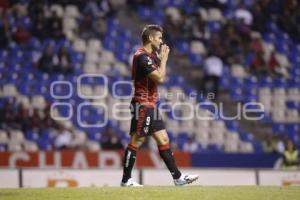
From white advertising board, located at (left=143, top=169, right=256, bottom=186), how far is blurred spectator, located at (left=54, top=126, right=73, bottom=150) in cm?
336

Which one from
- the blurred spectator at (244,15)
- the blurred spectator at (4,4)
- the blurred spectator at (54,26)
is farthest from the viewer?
the blurred spectator at (244,15)

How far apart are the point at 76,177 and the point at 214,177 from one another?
2895mm

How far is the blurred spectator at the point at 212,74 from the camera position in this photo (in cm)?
1961

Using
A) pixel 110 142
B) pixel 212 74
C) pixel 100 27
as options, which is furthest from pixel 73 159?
pixel 212 74

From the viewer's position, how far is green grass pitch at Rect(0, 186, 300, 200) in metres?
8.73

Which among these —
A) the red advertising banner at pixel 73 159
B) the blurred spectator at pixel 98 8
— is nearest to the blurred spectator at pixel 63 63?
the blurred spectator at pixel 98 8

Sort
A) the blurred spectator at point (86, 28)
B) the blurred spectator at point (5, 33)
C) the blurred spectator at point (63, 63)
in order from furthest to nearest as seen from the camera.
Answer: the blurred spectator at point (86, 28), the blurred spectator at point (5, 33), the blurred spectator at point (63, 63)

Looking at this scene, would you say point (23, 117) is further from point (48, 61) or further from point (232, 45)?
point (232, 45)

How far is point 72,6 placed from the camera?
20531 mm

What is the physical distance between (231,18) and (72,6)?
444 cm

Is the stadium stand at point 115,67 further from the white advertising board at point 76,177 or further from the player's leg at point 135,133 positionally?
the player's leg at point 135,133

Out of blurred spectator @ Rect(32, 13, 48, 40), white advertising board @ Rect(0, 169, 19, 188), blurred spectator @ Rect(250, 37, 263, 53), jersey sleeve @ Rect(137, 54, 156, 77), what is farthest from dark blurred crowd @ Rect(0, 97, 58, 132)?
jersey sleeve @ Rect(137, 54, 156, 77)

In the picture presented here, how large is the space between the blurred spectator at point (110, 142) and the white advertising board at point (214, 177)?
102 inches

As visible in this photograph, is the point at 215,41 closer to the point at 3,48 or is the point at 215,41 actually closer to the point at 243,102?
the point at 243,102
